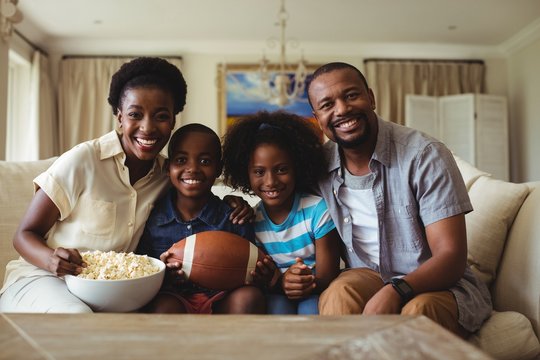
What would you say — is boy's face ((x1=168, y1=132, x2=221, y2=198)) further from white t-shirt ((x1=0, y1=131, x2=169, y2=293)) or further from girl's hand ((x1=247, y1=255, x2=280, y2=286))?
girl's hand ((x1=247, y1=255, x2=280, y2=286))

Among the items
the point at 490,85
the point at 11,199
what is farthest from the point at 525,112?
the point at 11,199

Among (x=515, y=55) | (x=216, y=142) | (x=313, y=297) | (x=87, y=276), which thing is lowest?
(x=313, y=297)

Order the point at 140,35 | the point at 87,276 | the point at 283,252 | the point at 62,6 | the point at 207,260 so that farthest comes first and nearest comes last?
the point at 140,35
the point at 62,6
the point at 283,252
the point at 207,260
the point at 87,276

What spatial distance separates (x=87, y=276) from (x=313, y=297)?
74 cm

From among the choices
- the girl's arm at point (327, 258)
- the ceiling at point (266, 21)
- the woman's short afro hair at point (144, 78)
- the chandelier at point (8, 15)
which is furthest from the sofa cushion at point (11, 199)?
the ceiling at point (266, 21)

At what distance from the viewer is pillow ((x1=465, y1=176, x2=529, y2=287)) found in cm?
178

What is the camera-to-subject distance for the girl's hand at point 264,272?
1607 mm

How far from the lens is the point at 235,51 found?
6.48 meters

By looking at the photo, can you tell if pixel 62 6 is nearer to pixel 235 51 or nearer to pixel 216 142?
A: pixel 235 51

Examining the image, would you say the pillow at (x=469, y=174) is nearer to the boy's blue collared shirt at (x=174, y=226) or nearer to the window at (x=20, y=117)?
the boy's blue collared shirt at (x=174, y=226)

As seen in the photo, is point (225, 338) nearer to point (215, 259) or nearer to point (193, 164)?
point (215, 259)

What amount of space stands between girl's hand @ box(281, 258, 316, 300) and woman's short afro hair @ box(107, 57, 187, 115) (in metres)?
0.77

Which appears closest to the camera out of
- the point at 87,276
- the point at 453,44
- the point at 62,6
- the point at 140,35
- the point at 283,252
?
the point at 87,276

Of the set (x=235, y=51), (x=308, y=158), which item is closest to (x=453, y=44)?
(x=235, y=51)
